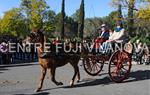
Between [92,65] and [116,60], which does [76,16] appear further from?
[116,60]

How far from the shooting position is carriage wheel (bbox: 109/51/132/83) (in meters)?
13.7

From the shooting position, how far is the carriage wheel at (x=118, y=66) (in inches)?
539

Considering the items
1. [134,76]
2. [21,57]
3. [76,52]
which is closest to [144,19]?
[21,57]

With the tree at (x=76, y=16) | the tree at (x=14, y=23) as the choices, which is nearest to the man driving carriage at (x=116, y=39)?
the tree at (x=14, y=23)

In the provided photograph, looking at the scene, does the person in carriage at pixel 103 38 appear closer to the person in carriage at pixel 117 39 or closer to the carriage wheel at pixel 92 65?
the person in carriage at pixel 117 39

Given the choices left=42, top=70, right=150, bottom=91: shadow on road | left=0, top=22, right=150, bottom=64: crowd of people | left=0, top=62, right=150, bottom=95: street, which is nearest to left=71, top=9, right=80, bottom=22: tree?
left=0, top=22, right=150, bottom=64: crowd of people

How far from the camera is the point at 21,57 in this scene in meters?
30.1

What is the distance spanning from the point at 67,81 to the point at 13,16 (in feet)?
149

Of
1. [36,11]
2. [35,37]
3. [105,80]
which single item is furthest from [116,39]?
[36,11]

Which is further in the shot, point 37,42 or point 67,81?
point 67,81

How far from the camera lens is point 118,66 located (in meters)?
13.9

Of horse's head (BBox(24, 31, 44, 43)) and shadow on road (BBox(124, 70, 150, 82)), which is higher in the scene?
horse's head (BBox(24, 31, 44, 43))

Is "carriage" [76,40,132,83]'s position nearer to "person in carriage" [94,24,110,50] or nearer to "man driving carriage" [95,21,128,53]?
"man driving carriage" [95,21,128,53]

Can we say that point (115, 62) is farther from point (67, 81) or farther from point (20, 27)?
point (20, 27)
